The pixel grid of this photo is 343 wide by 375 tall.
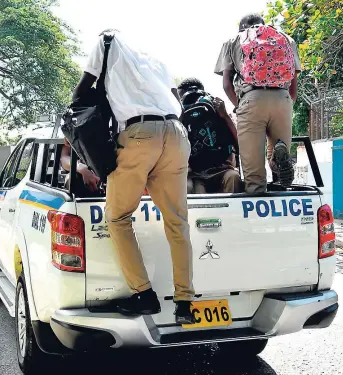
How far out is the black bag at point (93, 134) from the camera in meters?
3.21

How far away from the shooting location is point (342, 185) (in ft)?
44.0

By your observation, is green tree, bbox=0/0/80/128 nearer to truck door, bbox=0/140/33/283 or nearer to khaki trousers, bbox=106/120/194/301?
truck door, bbox=0/140/33/283

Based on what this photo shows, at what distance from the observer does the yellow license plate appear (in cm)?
349

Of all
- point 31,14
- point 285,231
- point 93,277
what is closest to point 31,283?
point 93,277

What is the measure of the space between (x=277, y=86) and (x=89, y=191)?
5.30 feet

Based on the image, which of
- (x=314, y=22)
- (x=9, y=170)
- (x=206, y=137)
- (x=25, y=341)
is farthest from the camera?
(x=314, y=22)

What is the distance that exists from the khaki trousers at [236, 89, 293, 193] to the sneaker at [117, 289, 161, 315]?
4.37ft

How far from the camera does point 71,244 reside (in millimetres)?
3312

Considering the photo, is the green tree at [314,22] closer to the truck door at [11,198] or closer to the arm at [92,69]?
the truck door at [11,198]

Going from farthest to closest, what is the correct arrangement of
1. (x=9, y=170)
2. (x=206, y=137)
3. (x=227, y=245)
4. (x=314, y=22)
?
(x=314, y=22)
(x=9, y=170)
(x=206, y=137)
(x=227, y=245)

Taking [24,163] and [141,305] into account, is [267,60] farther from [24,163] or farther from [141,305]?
[24,163]

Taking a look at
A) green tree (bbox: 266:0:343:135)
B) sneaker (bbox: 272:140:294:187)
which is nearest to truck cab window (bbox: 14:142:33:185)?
sneaker (bbox: 272:140:294:187)

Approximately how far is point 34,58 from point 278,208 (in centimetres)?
2058

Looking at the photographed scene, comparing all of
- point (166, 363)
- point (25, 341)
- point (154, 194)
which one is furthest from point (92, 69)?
point (166, 363)
